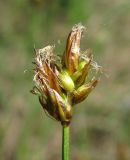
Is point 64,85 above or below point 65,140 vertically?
above

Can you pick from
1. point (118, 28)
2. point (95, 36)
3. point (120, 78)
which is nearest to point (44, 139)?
point (95, 36)

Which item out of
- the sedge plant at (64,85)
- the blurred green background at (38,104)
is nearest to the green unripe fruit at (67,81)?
the sedge plant at (64,85)

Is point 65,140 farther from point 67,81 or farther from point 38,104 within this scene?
point 38,104

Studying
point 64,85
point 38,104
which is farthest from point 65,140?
point 38,104

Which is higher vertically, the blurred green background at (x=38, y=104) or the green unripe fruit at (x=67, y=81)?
the blurred green background at (x=38, y=104)

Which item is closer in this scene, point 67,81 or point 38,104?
point 67,81

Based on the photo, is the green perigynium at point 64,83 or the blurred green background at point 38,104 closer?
the green perigynium at point 64,83

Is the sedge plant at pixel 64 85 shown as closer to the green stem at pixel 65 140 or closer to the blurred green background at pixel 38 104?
the green stem at pixel 65 140

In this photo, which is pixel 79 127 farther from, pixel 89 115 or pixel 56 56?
pixel 56 56
